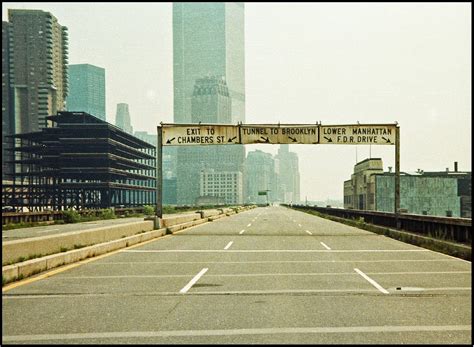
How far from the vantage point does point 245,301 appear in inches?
344

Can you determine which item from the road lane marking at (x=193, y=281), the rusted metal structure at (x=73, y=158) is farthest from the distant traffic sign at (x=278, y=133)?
the rusted metal structure at (x=73, y=158)

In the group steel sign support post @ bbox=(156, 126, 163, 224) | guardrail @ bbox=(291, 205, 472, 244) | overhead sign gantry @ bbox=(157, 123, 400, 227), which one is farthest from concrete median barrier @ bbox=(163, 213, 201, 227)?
guardrail @ bbox=(291, 205, 472, 244)

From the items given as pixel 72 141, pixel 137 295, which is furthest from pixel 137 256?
pixel 72 141

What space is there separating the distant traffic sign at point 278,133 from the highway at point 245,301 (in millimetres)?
13100

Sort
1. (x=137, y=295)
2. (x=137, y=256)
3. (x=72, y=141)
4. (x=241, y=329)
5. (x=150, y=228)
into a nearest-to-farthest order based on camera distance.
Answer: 1. (x=241, y=329)
2. (x=137, y=295)
3. (x=137, y=256)
4. (x=150, y=228)
5. (x=72, y=141)

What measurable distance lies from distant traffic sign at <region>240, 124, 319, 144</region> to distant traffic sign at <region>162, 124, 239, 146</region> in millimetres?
620

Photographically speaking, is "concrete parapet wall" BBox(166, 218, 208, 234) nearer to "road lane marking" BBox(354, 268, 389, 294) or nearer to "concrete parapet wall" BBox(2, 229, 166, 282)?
"concrete parapet wall" BBox(2, 229, 166, 282)

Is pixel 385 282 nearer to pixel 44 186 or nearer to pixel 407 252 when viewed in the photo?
pixel 407 252

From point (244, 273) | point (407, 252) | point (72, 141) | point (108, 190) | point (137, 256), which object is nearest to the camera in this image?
point (244, 273)

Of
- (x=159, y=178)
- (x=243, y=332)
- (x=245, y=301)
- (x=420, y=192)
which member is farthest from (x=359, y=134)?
(x=420, y=192)

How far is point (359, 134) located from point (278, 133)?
4.38m

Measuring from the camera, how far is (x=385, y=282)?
1091 cm

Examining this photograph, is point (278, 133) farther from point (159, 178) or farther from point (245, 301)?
point (245, 301)

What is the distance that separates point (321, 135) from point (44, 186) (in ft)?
387
